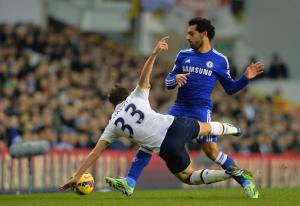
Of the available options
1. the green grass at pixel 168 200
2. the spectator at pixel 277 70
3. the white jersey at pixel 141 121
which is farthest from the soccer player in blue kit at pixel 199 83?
the spectator at pixel 277 70

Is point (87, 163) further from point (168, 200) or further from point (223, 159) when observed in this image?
point (223, 159)

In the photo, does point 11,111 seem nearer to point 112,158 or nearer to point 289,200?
point 112,158

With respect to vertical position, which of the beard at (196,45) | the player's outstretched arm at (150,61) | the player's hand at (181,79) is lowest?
the player's hand at (181,79)

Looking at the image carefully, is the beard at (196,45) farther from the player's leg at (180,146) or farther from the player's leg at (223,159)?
the player's leg at (180,146)

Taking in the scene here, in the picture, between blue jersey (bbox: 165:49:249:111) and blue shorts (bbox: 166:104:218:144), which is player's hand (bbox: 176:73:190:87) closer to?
blue jersey (bbox: 165:49:249:111)

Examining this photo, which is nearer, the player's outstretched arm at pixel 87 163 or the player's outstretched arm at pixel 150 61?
the player's outstretched arm at pixel 150 61

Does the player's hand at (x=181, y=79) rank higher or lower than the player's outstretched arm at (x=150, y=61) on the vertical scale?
lower

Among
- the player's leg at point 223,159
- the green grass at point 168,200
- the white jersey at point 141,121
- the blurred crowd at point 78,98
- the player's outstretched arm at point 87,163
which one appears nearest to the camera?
the green grass at point 168,200

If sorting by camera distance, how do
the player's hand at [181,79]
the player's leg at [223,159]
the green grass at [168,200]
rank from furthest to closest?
the player's leg at [223,159]
the player's hand at [181,79]
the green grass at [168,200]

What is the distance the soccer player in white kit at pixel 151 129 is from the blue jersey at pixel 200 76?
72 centimetres

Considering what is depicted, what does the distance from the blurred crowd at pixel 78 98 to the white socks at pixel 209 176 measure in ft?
25.2

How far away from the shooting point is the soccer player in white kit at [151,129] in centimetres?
1524

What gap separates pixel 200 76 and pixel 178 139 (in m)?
1.27

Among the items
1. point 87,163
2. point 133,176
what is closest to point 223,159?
point 133,176
